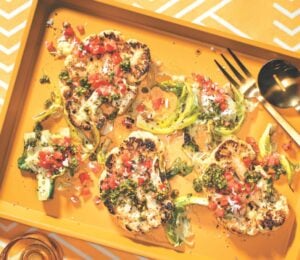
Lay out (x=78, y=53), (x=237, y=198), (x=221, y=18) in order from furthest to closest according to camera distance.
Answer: (x=221, y=18)
(x=78, y=53)
(x=237, y=198)

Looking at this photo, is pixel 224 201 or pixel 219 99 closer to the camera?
pixel 224 201

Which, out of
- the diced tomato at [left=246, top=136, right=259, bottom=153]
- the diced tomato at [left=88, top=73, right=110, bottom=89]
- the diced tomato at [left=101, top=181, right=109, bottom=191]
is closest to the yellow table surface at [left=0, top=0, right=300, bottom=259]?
the diced tomato at [left=88, top=73, right=110, bottom=89]

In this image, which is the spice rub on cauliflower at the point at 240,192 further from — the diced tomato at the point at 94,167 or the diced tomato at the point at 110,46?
the diced tomato at the point at 110,46

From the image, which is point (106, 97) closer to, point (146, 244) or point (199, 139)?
point (199, 139)

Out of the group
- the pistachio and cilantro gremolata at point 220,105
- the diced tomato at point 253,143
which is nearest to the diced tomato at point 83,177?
the pistachio and cilantro gremolata at point 220,105

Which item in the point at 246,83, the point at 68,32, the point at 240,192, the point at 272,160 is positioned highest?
the point at 68,32

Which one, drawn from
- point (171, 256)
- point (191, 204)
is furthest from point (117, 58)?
point (171, 256)

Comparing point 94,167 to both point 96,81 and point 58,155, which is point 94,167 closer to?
point 58,155

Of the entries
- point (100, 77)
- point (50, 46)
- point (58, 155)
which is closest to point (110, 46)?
point (100, 77)
